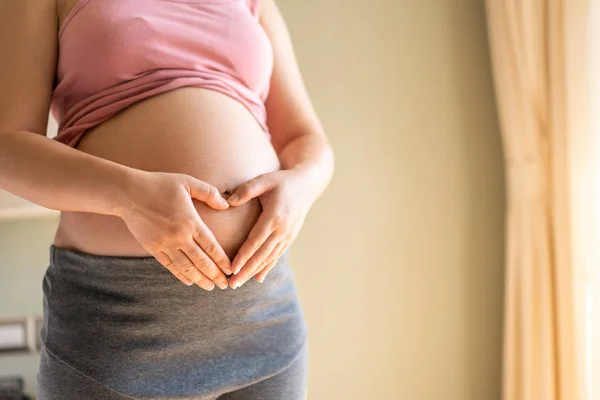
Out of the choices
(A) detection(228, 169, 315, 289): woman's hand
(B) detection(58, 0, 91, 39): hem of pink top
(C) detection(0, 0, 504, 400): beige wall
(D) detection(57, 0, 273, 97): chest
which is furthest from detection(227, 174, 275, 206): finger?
(C) detection(0, 0, 504, 400): beige wall

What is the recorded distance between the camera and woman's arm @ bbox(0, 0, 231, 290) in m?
0.67

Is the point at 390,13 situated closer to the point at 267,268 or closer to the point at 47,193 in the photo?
the point at 267,268

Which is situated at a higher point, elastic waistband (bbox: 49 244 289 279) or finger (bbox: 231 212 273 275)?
finger (bbox: 231 212 273 275)

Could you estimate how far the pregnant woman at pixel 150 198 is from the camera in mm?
694

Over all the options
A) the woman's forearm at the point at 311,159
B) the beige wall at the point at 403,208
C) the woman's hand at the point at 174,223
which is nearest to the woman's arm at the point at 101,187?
the woman's hand at the point at 174,223

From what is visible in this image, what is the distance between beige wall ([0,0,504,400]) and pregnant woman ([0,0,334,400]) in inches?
26.6

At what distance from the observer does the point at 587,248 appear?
1277mm

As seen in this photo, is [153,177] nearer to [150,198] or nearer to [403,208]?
[150,198]

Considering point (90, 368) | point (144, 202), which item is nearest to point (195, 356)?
point (90, 368)

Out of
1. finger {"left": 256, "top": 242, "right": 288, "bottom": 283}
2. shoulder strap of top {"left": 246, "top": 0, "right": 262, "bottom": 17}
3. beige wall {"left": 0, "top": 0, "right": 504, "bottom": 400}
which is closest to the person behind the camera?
finger {"left": 256, "top": 242, "right": 288, "bottom": 283}

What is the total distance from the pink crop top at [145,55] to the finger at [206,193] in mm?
191

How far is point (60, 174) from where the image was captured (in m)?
0.69

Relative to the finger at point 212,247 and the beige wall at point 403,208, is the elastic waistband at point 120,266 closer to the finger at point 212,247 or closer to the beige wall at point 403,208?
the finger at point 212,247

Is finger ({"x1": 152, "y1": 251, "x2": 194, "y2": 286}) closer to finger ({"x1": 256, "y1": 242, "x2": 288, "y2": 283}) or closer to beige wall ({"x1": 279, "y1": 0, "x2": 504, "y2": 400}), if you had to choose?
finger ({"x1": 256, "y1": 242, "x2": 288, "y2": 283})
